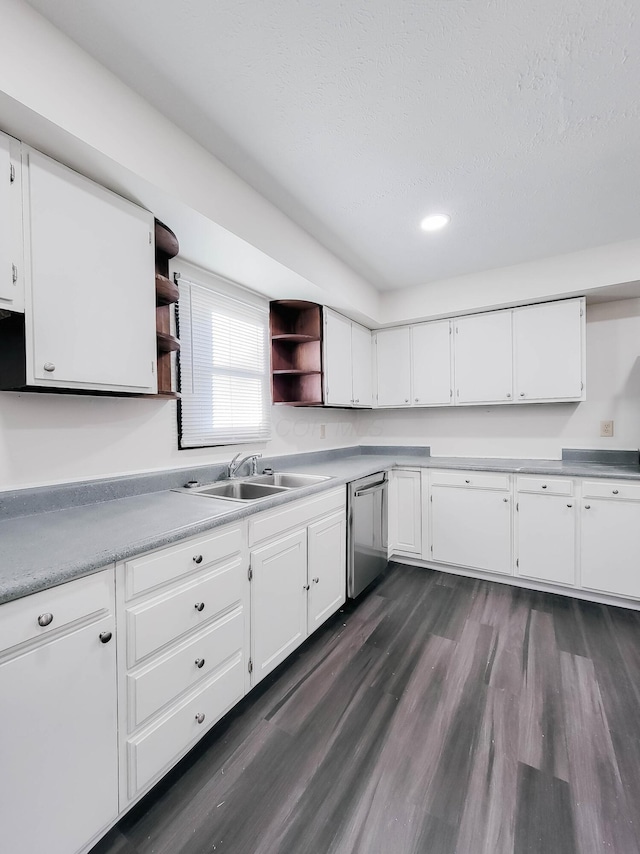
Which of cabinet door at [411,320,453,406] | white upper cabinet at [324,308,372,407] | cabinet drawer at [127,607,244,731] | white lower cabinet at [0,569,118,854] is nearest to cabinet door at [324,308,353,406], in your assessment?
white upper cabinet at [324,308,372,407]

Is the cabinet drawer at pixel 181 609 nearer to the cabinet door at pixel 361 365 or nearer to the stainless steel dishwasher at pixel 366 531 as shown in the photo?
the stainless steel dishwasher at pixel 366 531

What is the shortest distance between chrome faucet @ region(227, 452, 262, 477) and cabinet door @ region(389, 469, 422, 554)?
136 centimetres

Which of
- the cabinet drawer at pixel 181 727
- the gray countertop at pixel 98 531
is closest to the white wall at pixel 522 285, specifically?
the gray countertop at pixel 98 531

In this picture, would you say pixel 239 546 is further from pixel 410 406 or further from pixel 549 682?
pixel 410 406

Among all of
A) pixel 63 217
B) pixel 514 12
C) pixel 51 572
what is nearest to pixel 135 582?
pixel 51 572

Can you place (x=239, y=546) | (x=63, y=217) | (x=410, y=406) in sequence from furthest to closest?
(x=410, y=406), (x=239, y=546), (x=63, y=217)

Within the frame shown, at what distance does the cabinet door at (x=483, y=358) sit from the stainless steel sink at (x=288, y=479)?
1.66 meters

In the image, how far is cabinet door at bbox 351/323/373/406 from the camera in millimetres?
3410

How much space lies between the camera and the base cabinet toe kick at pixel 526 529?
249 centimetres

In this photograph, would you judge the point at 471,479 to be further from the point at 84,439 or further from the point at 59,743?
the point at 59,743

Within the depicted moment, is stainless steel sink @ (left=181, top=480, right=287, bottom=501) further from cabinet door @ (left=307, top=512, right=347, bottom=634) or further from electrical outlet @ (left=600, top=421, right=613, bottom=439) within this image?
electrical outlet @ (left=600, top=421, right=613, bottom=439)

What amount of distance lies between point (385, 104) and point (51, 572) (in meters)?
1.99

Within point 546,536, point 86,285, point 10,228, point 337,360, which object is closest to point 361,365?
point 337,360

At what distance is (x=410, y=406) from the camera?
356cm
